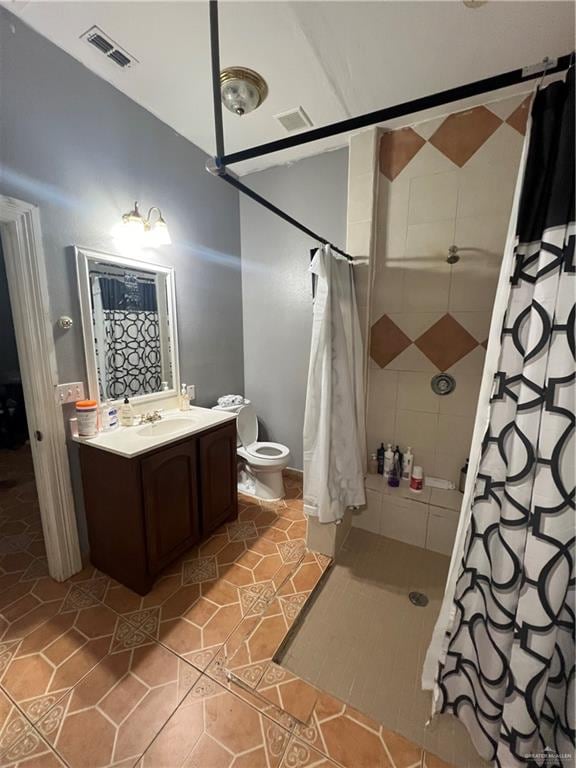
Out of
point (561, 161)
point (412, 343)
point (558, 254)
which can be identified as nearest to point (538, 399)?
point (558, 254)

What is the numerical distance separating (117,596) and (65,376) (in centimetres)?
120

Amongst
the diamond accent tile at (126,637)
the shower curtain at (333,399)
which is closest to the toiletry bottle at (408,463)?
the shower curtain at (333,399)

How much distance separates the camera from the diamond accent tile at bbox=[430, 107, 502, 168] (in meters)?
1.68

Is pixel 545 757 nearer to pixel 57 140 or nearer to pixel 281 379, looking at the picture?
pixel 281 379

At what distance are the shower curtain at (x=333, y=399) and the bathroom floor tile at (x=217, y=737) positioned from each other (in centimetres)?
82

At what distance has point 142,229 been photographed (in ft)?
6.10

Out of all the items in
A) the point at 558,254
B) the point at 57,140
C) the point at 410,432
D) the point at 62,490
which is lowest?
the point at 62,490

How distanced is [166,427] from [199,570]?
0.89 m

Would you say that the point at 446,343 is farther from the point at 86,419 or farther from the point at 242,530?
the point at 86,419

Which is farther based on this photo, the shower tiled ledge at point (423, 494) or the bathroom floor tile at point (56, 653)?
the shower tiled ledge at point (423, 494)

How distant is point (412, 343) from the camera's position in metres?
2.00

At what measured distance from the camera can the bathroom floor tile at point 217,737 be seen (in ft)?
3.33

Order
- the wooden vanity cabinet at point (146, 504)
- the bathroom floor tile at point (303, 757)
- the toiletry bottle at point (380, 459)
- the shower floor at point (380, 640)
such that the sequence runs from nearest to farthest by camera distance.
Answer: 1. the bathroom floor tile at point (303, 757)
2. the shower floor at point (380, 640)
3. the wooden vanity cabinet at point (146, 504)
4. the toiletry bottle at point (380, 459)

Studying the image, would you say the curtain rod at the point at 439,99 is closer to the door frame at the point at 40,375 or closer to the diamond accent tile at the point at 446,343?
the door frame at the point at 40,375
